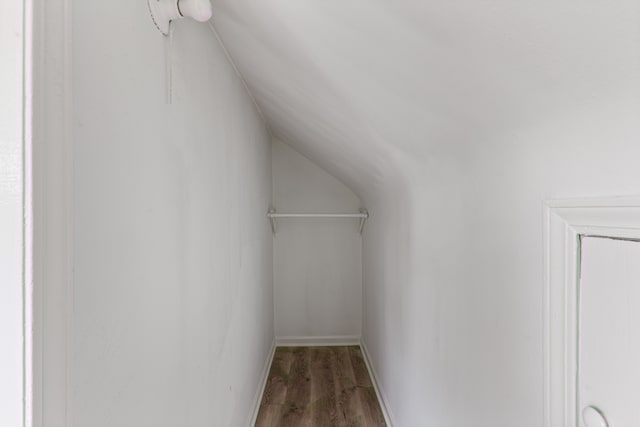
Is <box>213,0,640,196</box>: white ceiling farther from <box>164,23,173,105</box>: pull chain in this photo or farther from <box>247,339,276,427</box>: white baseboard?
<box>247,339,276,427</box>: white baseboard

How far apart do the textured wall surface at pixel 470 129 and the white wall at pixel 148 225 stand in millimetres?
344

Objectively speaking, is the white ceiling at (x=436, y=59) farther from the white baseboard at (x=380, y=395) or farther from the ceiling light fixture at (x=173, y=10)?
the white baseboard at (x=380, y=395)

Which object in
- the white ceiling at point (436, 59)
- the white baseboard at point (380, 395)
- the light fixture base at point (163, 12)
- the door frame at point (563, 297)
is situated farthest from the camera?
the white baseboard at point (380, 395)

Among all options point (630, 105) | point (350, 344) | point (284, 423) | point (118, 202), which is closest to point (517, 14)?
point (630, 105)

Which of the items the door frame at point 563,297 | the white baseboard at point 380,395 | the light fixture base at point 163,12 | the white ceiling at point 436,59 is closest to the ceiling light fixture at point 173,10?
the light fixture base at point 163,12

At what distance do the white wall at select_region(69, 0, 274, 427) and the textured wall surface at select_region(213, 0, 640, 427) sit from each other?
1.13 ft

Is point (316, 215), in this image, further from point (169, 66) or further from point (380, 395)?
point (169, 66)

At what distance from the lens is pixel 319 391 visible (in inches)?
95.0

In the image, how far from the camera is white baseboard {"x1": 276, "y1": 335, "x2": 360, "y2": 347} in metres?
3.25

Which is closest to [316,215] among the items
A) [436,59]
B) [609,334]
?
[436,59]

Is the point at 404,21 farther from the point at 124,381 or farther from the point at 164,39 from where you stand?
the point at 124,381

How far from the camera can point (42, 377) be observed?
0.48 metres
